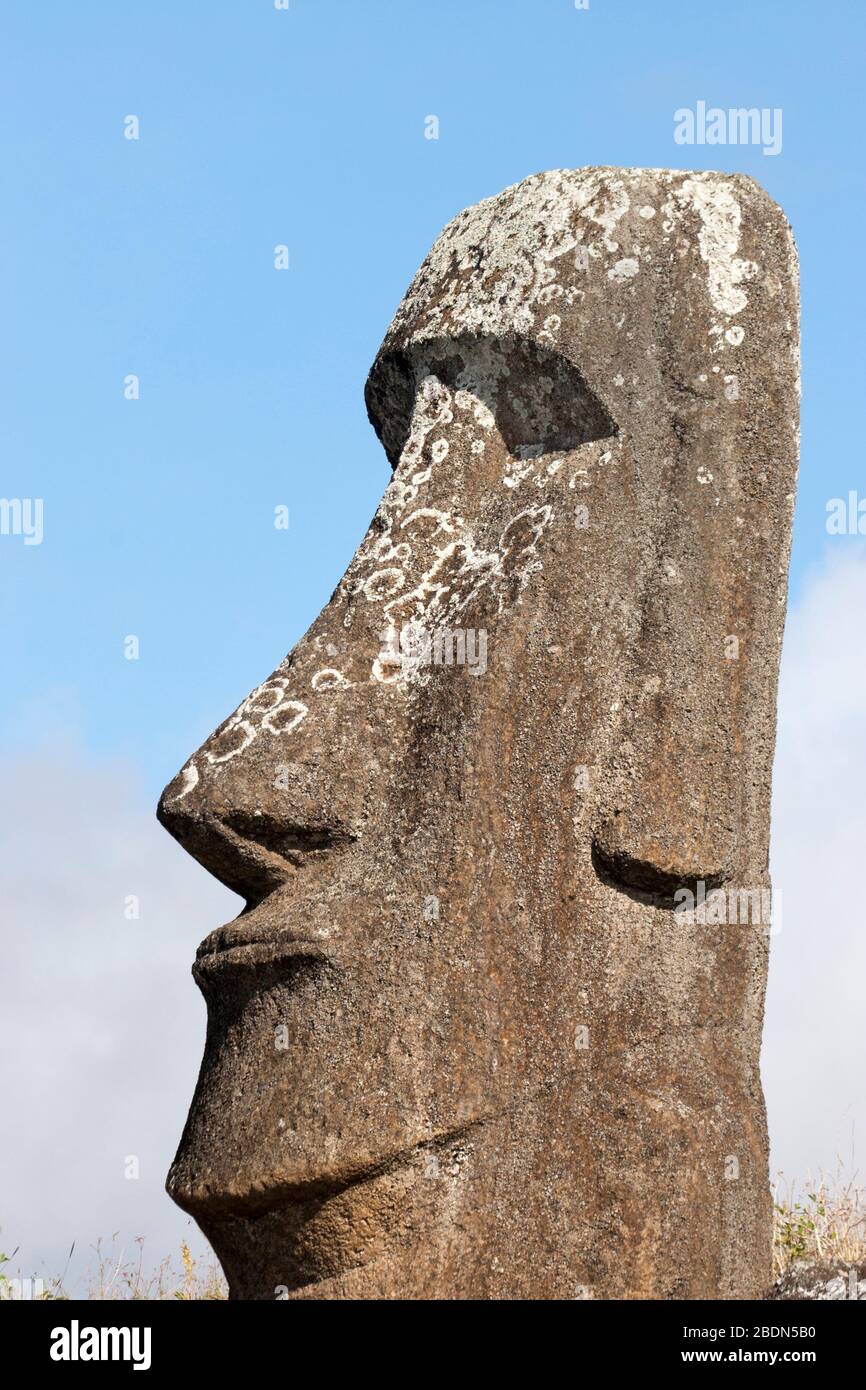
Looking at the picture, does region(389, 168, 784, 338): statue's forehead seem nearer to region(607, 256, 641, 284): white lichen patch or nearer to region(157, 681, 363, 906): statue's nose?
region(607, 256, 641, 284): white lichen patch

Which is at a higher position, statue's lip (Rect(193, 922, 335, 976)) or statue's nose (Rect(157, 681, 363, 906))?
statue's nose (Rect(157, 681, 363, 906))

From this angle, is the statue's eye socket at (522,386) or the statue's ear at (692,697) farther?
the statue's eye socket at (522,386)

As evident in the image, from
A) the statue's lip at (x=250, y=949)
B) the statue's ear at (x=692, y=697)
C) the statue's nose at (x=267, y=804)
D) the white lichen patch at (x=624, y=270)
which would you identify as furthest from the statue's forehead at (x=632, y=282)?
the statue's lip at (x=250, y=949)

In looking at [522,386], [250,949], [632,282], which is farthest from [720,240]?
[250,949]

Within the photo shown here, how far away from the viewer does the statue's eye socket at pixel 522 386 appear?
5359mm

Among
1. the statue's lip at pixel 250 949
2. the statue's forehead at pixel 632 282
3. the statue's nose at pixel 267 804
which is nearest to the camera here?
the statue's lip at pixel 250 949

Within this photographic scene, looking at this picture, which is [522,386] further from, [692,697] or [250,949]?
[250,949]

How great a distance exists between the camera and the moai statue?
187 inches

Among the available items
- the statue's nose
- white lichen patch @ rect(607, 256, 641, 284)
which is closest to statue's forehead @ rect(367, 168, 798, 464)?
white lichen patch @ rect(607, 256, 641, 284)

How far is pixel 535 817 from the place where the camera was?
496 cm

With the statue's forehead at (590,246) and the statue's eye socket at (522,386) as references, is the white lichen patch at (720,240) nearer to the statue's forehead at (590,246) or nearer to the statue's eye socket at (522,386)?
the statue's forehead at (590,246)

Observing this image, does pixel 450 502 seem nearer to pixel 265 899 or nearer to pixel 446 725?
pixel 446 725

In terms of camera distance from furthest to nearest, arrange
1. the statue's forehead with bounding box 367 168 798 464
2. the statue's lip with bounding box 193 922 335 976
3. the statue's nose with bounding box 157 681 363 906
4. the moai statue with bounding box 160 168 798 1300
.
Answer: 1. the statue's forehead with bounding box 367 168 798 464
2. the statue's nose with bounding box 157 681 363 906
3. the statue's lip with bounding box 193 922 335 976
4. the moai statue with bounding box 160 168 798 1300
